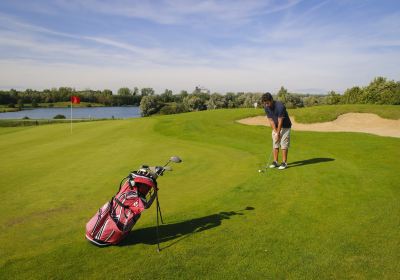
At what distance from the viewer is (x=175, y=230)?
22.0 ft

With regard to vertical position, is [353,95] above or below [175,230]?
above

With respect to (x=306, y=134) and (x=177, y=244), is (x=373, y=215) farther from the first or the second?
(x=306, y=134)

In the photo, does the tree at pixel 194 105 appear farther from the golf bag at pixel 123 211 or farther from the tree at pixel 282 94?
the golf bag at pixel 123 211

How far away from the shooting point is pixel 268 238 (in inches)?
242

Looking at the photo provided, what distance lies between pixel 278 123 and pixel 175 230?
6798 millimetres

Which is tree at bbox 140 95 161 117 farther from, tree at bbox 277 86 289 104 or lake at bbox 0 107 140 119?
tree at bbox 277 86 289 104

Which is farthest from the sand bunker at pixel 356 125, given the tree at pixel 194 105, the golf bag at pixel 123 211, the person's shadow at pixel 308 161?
the tree at pixel 194 105

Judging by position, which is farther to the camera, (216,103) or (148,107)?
(148,107)

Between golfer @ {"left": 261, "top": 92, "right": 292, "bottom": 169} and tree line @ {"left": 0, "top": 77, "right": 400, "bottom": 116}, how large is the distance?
24990 mm

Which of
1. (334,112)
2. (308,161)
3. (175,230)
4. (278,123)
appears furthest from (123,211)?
(334,112)

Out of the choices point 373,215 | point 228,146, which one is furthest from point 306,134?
point 373,215

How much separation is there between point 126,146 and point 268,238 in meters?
12.2

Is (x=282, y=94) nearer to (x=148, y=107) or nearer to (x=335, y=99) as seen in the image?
(x=335, y=99)

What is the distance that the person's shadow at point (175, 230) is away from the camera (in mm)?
6262
